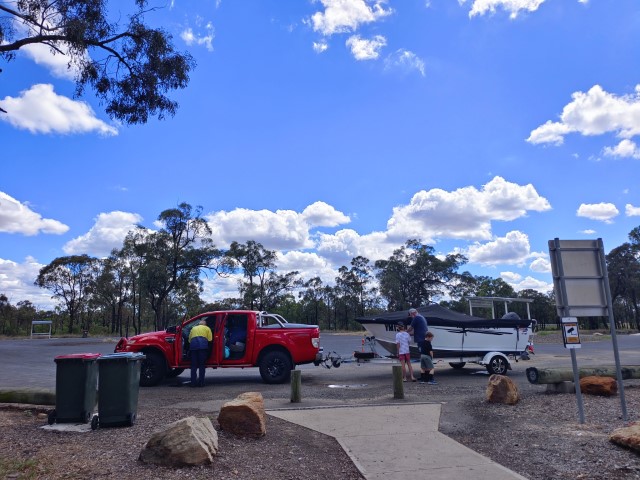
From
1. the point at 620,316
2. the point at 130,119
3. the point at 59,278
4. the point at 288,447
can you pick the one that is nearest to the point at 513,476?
the point at 288,447

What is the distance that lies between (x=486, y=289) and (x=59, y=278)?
205ft

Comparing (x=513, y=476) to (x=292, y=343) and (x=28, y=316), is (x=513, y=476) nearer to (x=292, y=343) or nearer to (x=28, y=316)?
(x=292, y=343)

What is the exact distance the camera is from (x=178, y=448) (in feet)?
17.6

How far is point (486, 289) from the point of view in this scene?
3204 inches

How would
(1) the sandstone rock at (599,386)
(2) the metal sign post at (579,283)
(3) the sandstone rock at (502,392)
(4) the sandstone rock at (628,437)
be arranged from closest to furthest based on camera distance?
(4) the sandstone rock at (628,437) < (2) the metal sign post at (579,283) < (3) the sandstone rock at (502,392) < (1) the sandstone rock at (599,386)

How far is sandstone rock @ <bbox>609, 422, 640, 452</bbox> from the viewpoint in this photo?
18.9 feet

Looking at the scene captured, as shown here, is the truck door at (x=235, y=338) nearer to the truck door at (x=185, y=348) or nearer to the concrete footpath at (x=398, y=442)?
the truck door at (x=185, y=348)

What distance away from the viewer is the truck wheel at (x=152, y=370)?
12258 millimetres

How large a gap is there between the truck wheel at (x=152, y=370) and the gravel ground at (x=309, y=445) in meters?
2.50

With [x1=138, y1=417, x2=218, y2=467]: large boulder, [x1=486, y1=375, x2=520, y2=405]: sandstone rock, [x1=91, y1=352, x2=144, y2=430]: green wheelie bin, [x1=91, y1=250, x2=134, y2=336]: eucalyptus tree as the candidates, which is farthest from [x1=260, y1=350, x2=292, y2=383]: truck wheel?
[x1=91, y1=250, x2=134, y2=336]: eucalyptus tree

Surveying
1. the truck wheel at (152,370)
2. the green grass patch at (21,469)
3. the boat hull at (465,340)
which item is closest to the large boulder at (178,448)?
the green grass patch at (21,469)

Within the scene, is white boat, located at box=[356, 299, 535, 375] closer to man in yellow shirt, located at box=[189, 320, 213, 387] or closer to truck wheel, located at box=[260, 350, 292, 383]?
truck wheel, located at box=[260, 350, 292, 383]

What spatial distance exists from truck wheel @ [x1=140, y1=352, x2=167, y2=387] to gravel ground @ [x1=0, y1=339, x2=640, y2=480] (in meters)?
2.50

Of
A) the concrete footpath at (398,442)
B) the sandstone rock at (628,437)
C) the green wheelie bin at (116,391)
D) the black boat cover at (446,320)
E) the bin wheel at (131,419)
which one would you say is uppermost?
the black boat cover at (446,320)
